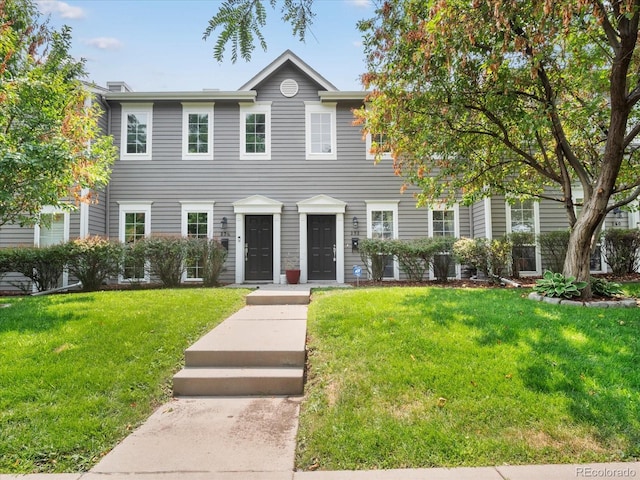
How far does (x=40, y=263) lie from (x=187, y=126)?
216 inches

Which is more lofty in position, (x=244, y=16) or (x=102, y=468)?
(x=244, y=16)

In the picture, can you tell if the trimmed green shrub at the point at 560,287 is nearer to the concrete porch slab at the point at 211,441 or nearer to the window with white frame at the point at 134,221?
the concrete porch slab at the point at 211,441

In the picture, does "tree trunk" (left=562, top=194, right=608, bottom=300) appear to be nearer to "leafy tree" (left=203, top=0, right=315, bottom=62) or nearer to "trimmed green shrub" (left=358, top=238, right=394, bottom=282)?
"trimmed green shrub" (left=358, top=238, right=394, bottom=282)

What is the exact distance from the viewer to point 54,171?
20.2 ft

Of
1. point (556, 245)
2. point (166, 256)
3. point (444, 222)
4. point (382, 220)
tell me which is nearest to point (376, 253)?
point (382, 220)

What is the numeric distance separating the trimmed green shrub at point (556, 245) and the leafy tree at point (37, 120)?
1108 centimetres

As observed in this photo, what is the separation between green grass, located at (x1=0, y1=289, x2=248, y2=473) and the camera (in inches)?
104

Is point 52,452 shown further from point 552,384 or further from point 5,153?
point 5,153

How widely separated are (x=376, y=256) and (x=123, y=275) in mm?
6786

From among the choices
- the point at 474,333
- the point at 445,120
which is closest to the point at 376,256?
the point at 445,120

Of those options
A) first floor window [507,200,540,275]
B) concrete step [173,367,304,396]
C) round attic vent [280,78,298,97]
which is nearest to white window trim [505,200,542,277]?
first floor window [507,200,540,275]

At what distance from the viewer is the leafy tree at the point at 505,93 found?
484 centimetres

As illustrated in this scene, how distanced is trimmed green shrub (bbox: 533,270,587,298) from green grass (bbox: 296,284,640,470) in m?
1.11

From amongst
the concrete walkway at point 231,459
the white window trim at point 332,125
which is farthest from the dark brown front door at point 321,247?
the concrete walkway at point 231,459
